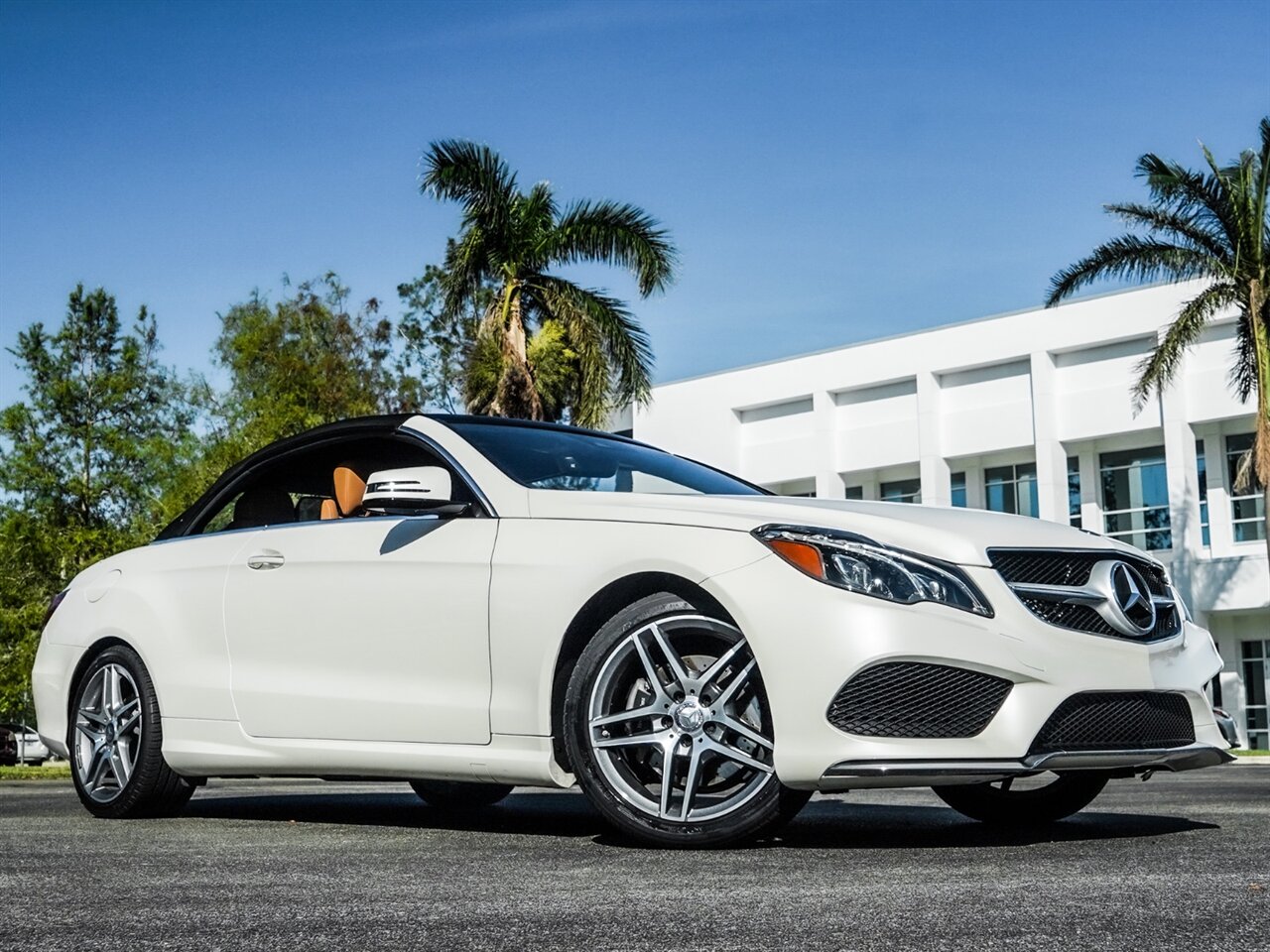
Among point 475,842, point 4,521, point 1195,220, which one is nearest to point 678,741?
point 475,842

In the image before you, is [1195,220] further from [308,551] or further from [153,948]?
[153,948]

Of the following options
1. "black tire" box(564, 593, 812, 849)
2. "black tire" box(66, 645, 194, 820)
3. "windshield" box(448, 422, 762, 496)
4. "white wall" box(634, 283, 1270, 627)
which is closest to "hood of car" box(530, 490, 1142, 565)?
"black tire" box(564, 593, 812, 849)

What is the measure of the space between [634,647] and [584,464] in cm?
132

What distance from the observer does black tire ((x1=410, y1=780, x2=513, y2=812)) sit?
6.93 metres

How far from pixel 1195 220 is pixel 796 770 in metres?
26.1

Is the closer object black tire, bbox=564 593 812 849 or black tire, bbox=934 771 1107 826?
black tire, bbox=564 593 812 849

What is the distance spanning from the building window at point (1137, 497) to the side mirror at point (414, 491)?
1499 inches

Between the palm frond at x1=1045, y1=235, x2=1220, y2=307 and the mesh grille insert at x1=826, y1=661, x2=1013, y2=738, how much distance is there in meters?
25.2

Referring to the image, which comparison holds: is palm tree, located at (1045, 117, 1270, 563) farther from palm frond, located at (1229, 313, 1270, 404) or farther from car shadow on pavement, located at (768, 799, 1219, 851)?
car shadow on pavement, located at (768, 799, 1219, 851)

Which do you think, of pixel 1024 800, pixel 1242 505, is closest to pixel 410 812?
pixel 1024 800

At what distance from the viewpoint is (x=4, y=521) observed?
42.2 m

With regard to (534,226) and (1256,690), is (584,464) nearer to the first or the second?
(534,226)

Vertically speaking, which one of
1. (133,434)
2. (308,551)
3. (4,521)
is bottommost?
(308,551)

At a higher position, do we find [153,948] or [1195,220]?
[1195,220]
